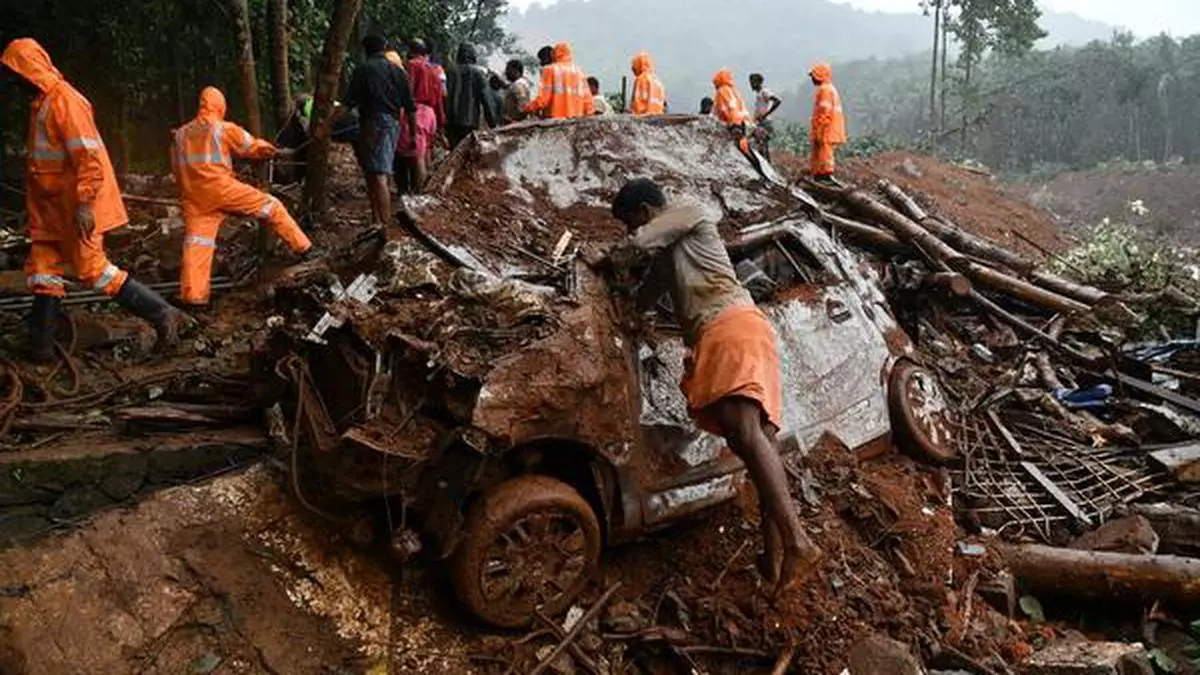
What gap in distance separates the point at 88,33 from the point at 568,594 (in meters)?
8.01

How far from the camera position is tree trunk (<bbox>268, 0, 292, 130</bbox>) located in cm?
766

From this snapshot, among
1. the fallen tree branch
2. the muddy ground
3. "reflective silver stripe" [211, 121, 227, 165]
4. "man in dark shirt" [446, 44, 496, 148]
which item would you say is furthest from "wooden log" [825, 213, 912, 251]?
the muddy ground

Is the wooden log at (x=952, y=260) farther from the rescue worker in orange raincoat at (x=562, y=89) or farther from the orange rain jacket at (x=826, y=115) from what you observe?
the rescue worker in orange raincoat at (x=562, y=89)

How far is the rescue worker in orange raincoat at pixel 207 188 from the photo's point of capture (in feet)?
19.5

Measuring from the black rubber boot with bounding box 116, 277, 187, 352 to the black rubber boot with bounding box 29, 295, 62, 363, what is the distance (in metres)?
0.38

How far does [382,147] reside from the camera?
280 inches

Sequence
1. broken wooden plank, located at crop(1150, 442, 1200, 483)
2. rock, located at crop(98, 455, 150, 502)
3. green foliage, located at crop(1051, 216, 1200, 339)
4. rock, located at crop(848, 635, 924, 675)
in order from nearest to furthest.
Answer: rock, located at crop(848, 635, 924, 675) < rock, located at crop(98, 455, 150, 502) < broken wooden plank, located at crop(1150, 442, 1200, 483) < green foliage, located at crop(1051, 216, 1200, 339)

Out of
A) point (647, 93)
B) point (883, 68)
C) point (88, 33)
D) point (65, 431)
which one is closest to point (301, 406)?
point (65, 431)

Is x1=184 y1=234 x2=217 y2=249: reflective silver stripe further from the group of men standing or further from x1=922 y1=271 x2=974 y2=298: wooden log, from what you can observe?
x1=922 y1=271 x2=974 y2=298: wooden log

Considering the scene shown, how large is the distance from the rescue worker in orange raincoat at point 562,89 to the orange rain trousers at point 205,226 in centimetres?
412

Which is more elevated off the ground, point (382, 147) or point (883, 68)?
point (883, 68)

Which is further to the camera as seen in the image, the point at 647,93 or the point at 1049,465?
the point at 647,93

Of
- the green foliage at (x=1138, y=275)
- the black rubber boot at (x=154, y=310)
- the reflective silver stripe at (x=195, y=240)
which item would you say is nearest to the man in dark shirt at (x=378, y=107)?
the reflective silver stripe at (x=195, y=240)

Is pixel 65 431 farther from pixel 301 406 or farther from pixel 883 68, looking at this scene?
pixel 883 68
